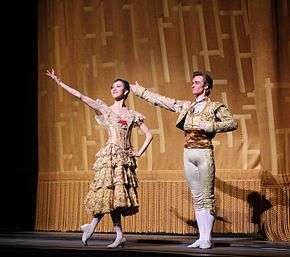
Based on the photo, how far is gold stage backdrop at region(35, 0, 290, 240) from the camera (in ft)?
17.9

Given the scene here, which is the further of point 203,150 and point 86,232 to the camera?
point 86,232

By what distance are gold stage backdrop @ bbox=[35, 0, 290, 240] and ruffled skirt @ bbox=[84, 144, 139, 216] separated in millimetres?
1385

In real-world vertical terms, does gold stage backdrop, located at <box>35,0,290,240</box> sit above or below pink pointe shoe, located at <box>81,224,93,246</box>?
above

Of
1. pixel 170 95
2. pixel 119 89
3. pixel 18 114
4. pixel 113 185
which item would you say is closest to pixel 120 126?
pixel 119 89

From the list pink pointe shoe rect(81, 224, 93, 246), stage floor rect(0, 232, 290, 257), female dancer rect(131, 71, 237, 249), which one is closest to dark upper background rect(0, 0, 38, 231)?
stage floor rect(0, 232, 290, 257)

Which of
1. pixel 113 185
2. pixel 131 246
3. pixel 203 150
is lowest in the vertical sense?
pixel 131 246

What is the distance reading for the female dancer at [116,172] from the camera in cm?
439

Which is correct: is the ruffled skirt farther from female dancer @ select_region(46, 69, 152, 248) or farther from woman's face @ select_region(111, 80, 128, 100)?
woman's face @ select_region(111, 80, 128, 100)

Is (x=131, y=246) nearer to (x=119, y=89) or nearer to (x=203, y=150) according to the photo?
(x=203, y=150)

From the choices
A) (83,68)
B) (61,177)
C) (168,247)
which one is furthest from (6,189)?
(168,247)

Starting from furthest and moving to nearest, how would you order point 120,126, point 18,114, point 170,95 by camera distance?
point 18,114 < point 170,95 < point 120,126

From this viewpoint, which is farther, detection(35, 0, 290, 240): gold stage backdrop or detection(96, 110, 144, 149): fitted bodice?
detection(35, 0, 290, 240): gold stage backdrop

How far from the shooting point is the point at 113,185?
14.5 feet

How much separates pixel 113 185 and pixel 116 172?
0.09 m
